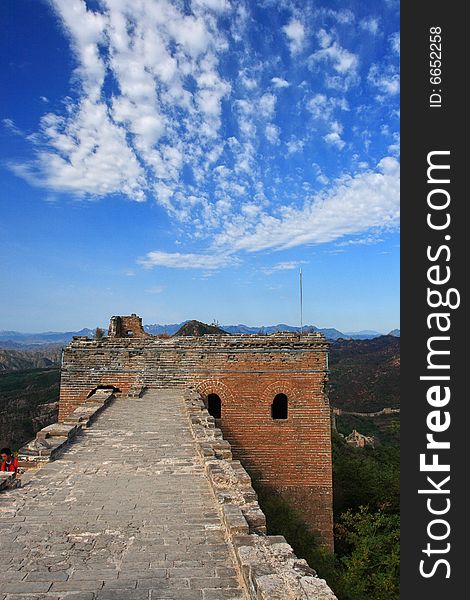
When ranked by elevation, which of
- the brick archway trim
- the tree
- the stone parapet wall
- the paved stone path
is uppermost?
the brick archway trim

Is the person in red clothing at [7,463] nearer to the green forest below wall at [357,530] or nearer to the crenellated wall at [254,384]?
the crenellated wall at [254,384]

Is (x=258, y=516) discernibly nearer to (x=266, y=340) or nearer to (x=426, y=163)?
(x=426, y=163)

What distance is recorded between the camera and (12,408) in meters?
33.3

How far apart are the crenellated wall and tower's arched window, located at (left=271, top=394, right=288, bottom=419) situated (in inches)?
24.6

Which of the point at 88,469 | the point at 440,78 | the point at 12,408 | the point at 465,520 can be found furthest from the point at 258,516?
the point at 12,408

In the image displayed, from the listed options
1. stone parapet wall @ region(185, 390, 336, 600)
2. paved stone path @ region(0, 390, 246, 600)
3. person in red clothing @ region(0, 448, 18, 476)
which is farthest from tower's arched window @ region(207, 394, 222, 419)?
stone parapet wall @ region(185, 390, 336, 600)

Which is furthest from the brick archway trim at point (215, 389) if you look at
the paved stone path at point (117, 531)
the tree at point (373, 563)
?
the paved stone path at point (117, 531)

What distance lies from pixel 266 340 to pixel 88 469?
8022 millimetres

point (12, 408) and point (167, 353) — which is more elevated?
point (167, 353)

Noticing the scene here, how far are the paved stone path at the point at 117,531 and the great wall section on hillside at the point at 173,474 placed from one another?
0.06ft

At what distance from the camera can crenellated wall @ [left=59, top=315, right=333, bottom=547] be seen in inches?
528

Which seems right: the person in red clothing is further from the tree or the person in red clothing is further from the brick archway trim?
the brick archway trim

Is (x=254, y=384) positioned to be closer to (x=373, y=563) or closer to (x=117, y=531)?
(x=373, y=563)

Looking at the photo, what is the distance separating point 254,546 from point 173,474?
2783 millimetres
